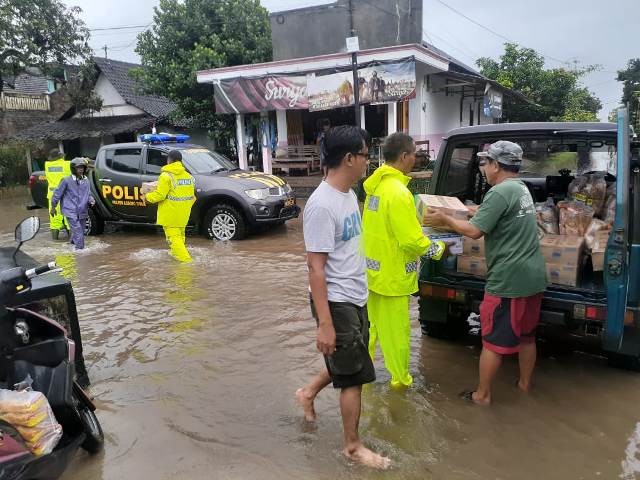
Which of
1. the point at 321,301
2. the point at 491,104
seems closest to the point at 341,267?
the point at 321,301

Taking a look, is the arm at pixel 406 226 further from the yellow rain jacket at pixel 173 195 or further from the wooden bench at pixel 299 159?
the wooden bench at pixel 299 159

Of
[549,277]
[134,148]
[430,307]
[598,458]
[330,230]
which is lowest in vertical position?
[598,458]

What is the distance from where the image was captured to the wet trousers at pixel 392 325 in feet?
11.3

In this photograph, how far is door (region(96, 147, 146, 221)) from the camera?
9.46 metres

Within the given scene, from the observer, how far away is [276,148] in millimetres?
16828

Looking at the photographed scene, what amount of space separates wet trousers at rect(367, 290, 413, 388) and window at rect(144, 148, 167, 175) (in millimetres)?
6856

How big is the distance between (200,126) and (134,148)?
1044 centimetres

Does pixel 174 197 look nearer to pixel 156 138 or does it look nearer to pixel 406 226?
pixel 156 138

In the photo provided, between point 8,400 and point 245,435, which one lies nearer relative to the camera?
point 8,400

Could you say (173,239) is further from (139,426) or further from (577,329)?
(577,329)

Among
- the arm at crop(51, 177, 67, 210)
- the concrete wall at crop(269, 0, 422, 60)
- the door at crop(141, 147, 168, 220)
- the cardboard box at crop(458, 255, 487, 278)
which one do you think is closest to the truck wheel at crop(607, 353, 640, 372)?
the cardboard box at crop(458, 255, 487, 278)

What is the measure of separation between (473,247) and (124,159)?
7.56 meters

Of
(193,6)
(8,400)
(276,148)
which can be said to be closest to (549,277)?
(8,400)

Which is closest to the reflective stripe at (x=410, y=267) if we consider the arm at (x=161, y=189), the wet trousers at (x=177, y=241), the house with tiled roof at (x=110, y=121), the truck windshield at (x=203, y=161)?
the arm at (x=161, y=189)
